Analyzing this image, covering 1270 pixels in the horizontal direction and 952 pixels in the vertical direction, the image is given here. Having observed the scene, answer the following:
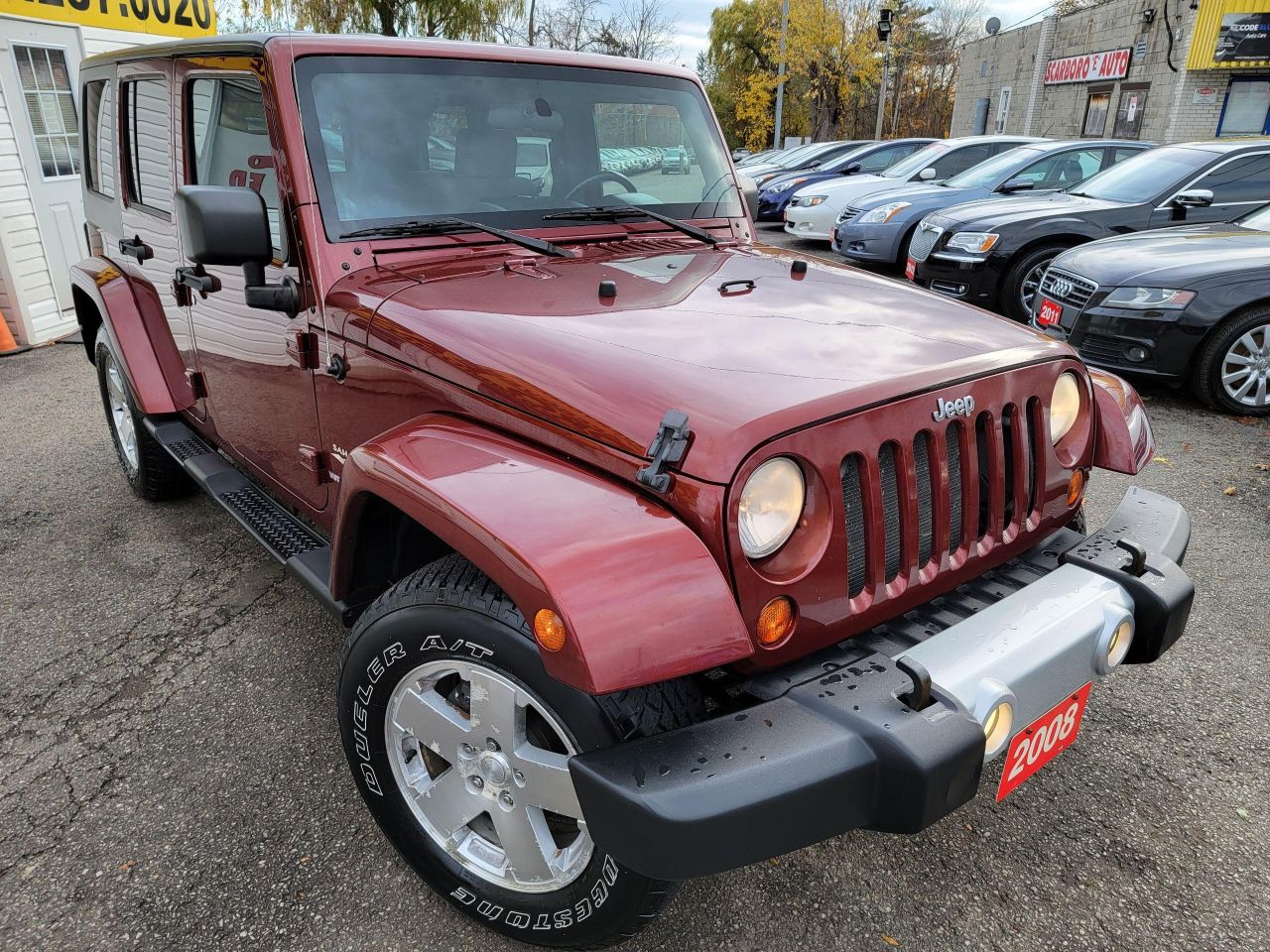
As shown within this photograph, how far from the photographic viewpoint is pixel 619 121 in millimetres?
3160

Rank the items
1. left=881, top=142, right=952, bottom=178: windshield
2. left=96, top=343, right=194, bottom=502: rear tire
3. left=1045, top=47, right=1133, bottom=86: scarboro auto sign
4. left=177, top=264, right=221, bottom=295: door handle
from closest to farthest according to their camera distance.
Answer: left=177, top=264, right=221, bottom=295: door handle < left=96, top=343, right=194, bottom=502: rear tire < left=881, top=142, right=952, bottom=178: windshield < left=1045, top=47, right=1133, bottom=86: scarboro auto sign

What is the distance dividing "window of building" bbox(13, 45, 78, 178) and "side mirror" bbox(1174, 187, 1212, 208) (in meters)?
9.45

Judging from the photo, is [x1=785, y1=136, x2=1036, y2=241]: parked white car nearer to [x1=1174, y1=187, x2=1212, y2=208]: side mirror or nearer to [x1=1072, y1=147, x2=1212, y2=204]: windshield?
[x1=1072, y1=147, x2=1212, y2=204]: windshield

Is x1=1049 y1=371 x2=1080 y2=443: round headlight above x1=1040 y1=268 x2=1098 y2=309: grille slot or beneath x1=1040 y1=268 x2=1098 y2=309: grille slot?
→ above

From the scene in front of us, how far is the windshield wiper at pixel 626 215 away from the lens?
2936mm

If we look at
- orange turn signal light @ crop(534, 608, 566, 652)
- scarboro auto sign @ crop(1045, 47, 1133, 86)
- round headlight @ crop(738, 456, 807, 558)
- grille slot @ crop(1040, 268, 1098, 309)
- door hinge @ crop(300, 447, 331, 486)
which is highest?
scarboro auto sign @ crop(1045, 47, 1133, 86)

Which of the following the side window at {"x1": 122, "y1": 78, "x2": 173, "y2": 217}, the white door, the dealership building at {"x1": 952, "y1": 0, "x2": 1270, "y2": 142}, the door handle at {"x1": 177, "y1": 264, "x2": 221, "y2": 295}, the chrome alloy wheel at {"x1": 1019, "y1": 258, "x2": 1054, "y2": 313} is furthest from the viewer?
the dealership building at {"x1": 952, "y1": 0, "x2": 1270, "y2": 142}

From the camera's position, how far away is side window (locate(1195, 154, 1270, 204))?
720cm

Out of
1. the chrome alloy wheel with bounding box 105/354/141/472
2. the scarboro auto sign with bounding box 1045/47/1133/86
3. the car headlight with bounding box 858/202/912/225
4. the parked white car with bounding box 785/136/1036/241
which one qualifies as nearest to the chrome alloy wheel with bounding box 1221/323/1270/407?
the car headlight with bounding box 858/202/912/225

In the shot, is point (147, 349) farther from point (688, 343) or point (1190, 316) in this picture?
point (1190, 316)

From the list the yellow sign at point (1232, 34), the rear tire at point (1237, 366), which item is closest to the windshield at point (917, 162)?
the rear tire at point (1237, 366)

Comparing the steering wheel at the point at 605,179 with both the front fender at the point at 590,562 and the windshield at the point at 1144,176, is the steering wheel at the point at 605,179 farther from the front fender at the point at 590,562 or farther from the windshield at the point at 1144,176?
the windshield at the point at 1144,176

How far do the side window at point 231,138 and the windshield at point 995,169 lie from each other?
8903 millimetres

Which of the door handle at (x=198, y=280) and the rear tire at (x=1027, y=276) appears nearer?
the door handle at (x=198, y=280)
